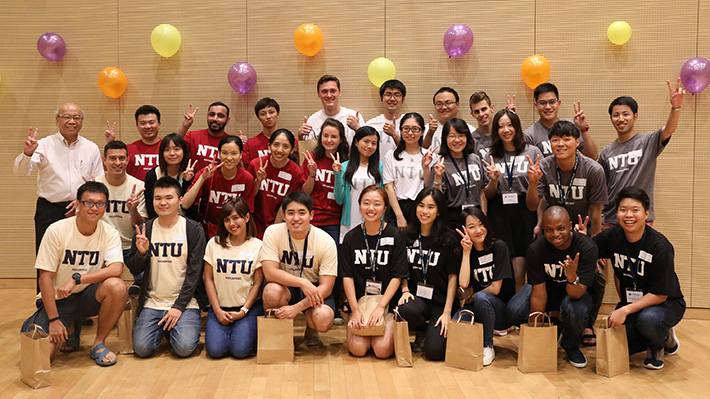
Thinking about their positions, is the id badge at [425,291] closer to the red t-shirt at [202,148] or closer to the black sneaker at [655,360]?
the black sneaker at [655,360]

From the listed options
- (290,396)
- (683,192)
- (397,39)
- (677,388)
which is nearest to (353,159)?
(397,39)

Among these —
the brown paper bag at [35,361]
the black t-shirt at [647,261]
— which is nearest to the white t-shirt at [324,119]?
the black t-shirt at [647,261]

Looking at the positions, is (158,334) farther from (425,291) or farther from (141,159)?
(425,291)

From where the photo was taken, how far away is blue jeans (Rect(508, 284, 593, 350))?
3.74 meters

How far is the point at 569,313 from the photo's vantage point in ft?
12.3

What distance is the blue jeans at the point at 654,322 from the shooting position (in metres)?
3.60

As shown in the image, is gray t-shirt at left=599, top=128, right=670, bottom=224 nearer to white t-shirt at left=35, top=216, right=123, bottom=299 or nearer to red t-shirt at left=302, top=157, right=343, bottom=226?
red t-shirt at left=302, top=157, right=343, bottom=226

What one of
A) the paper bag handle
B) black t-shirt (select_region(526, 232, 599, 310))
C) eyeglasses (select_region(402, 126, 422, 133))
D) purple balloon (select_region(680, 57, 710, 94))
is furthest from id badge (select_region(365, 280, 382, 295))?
purple balloon (select_region(680, 57, 710, 94))

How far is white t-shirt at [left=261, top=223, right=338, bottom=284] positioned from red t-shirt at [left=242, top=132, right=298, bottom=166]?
43.9 inches

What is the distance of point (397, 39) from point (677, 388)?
354 cm

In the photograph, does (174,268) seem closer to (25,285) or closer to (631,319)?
(25,285)

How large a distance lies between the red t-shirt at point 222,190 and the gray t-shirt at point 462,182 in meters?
1.37

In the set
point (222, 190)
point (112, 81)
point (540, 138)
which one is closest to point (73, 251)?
point (222, 190)

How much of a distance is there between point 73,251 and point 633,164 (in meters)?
4.11
